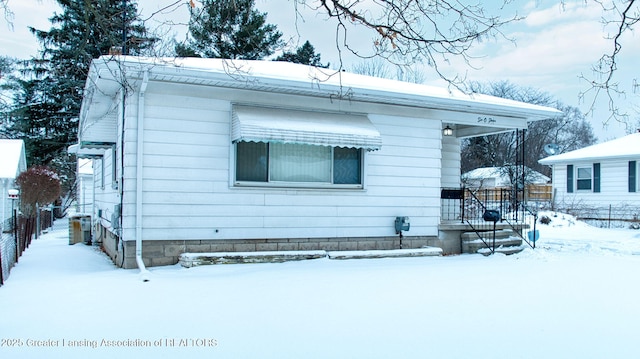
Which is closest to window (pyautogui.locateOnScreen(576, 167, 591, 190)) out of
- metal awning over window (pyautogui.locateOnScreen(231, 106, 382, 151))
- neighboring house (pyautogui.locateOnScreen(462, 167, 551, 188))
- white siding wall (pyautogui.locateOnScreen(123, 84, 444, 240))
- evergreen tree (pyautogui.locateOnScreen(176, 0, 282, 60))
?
neighboring house (pyautogui.locateOnScreen(462, 167, 551, 188))

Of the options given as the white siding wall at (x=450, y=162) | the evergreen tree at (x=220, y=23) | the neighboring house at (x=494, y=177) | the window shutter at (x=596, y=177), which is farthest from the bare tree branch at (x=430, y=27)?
the neighboring house at (x=494, y=177)

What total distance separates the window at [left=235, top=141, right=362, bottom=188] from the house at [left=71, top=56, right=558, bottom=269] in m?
0.02

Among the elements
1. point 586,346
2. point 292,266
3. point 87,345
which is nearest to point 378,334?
point 586,346

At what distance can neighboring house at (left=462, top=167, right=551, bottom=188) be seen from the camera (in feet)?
102

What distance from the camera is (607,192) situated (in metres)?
19.9

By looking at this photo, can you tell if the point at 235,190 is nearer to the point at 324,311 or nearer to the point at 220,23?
the point at 220,23

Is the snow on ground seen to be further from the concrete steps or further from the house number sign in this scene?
the house number sign

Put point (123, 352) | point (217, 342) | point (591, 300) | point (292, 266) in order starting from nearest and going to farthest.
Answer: point (123, 352) < point (217, 342) < point (591, 300) < point (292, 266)

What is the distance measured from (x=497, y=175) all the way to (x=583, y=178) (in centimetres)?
1186

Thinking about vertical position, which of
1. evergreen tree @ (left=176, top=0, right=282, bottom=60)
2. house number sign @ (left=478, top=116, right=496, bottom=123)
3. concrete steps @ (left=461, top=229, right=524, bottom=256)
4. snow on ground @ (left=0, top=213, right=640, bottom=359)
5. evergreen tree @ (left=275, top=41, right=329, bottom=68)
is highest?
evergreen tree @ (left=275, top=41, right=329, bottom=68)

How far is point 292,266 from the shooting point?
25.4ft

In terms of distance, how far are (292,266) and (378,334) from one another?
362 centimetres

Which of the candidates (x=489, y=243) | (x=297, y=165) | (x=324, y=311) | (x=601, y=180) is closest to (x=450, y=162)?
(x=489, y=243)

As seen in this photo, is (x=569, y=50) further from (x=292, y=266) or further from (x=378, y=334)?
(x=292, y=266)
